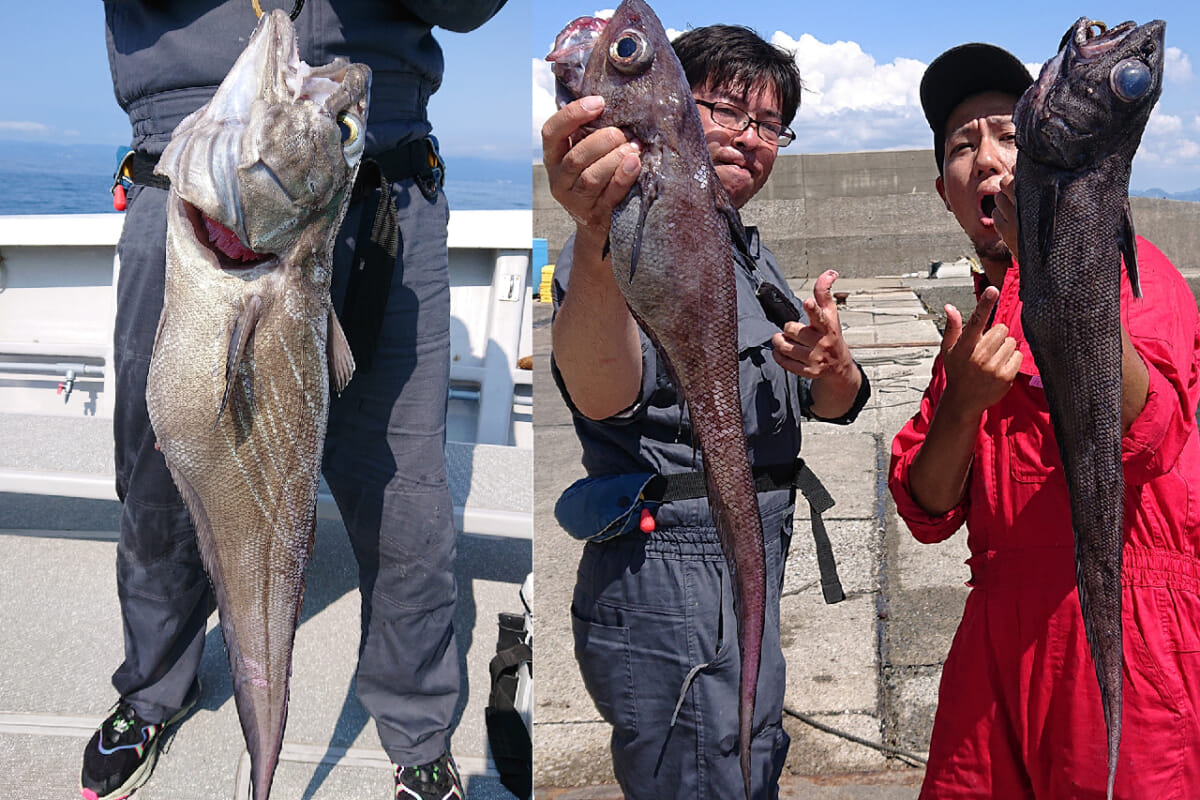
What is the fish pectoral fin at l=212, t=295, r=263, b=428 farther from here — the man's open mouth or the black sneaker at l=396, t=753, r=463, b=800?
the black sneaker at l=396, t=753, r=463, b=800

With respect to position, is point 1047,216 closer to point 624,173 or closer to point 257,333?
point 624,173

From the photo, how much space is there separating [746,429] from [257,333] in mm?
1181

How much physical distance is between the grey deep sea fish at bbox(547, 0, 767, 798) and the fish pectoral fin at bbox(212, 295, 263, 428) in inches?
23.8

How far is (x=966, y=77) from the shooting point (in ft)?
7.04

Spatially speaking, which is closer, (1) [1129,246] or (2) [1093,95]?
(2) [1093,95]

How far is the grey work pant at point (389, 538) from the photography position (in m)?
2.87

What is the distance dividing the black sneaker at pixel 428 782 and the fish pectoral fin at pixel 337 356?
1904mm

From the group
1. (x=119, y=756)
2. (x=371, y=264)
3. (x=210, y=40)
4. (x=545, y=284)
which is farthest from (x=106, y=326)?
(x=545, y=284)

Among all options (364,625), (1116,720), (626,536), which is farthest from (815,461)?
(1116,720)

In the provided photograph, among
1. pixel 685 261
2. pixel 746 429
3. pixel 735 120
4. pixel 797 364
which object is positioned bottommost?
pixel 746 429

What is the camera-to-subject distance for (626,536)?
232cm

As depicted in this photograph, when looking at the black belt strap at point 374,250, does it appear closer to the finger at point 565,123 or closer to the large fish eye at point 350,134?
the large fish eye at point 350,134

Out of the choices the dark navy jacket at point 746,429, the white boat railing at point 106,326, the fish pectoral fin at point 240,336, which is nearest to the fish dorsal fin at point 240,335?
the fish pectoral fin at point 240,336

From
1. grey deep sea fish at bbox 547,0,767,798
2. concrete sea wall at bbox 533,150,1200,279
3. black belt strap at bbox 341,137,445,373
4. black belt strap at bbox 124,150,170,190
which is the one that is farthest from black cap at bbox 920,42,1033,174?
concrete sea wall at bbox 533,150,1200,279
